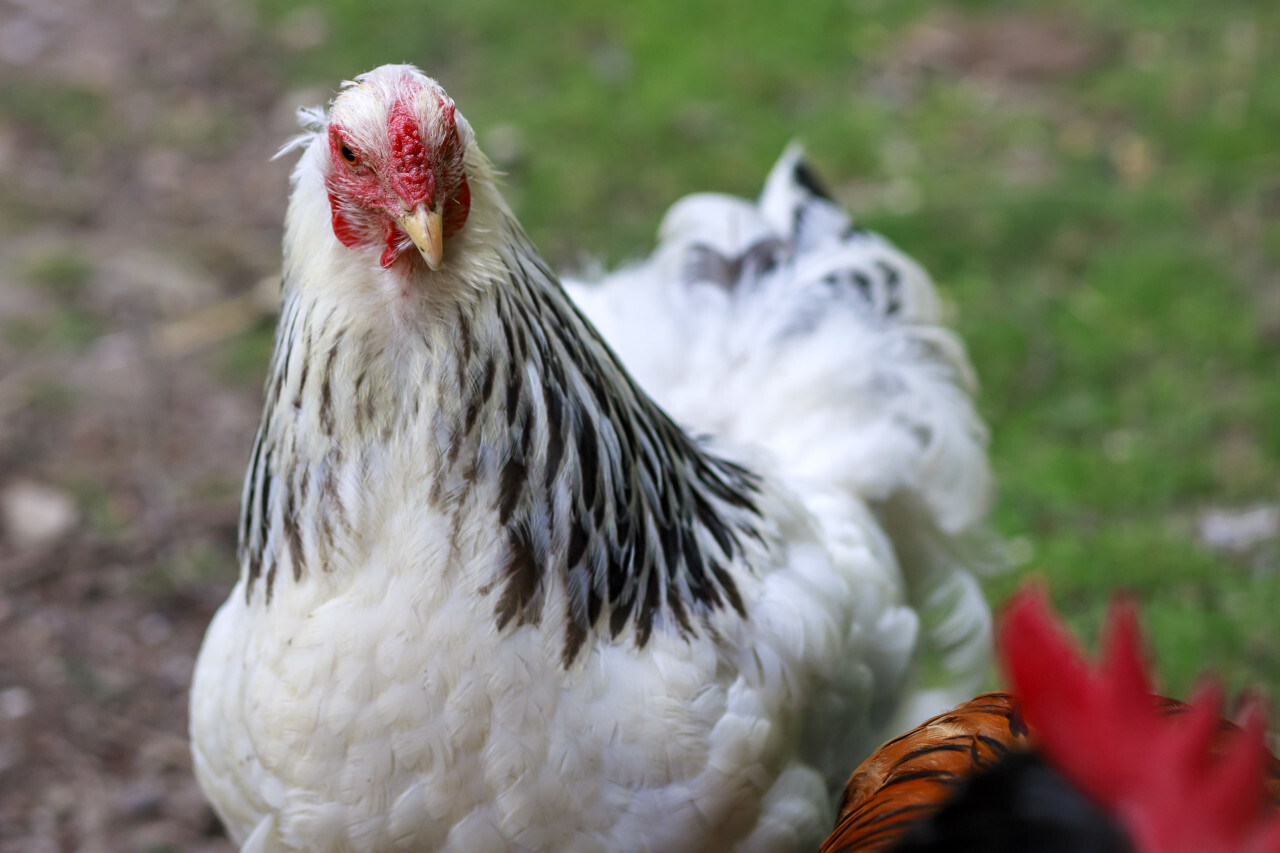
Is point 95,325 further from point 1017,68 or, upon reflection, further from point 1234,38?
point 1234,38

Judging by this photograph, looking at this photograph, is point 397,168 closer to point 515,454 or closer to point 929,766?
point 515,454

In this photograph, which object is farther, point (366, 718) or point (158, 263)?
point (158, 263)

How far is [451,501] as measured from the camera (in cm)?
200

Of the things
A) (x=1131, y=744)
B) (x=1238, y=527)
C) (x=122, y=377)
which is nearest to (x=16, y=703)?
(x=122, y=377)

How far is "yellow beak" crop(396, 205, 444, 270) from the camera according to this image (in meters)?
1.80

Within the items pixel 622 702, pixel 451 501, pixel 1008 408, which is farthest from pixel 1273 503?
pixel 451 501

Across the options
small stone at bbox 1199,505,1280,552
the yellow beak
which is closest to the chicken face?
the yellow beak

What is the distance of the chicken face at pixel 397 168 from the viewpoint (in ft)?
5.98

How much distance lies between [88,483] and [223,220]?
72.5 inches

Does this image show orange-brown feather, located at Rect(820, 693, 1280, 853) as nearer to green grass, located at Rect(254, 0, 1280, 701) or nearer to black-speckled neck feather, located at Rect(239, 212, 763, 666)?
black-speckled neck feather, located at Rect(239, 212, 763, 666)

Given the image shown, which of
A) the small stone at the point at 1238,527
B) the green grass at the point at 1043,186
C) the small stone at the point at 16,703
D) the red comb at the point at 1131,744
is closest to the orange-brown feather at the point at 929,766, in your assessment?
the red comb at the point at 1131,744

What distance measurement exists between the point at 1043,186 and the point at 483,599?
4291mm

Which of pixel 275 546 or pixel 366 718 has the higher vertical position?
pixel 275 546

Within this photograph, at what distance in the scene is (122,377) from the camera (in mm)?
4773
